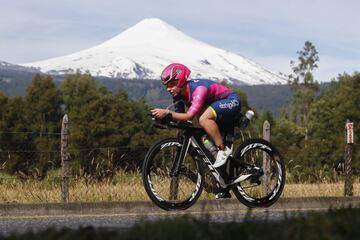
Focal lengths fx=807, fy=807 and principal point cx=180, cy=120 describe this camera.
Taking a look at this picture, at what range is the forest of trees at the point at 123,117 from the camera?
7706 cm

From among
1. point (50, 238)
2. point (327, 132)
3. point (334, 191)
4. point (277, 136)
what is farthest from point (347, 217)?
point (277, 136)

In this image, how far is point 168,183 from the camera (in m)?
9.45

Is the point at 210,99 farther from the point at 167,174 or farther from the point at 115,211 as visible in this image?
the point at 115,211

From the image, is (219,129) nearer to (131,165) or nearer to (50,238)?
(50,238)

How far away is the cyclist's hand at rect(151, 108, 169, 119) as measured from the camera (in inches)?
341

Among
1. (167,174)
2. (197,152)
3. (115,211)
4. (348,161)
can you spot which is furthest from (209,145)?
(348,161)

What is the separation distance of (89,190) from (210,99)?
422 cm

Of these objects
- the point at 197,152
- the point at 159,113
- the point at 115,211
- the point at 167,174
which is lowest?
the point at 115,211

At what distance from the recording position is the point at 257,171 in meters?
9.38

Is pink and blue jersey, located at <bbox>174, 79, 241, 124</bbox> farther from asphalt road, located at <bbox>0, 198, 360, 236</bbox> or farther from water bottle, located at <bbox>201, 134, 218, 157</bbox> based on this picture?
asphalt road, located at <bbox>0, 198, 360, 236</bbox>

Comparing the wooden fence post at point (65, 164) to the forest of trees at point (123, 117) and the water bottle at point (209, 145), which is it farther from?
the forest of trees at point (123, 117)

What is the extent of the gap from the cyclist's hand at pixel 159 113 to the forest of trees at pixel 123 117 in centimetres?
5112

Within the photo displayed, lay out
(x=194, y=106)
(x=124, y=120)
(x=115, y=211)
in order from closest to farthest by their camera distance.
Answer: (x=194, y=106) < (x=115, y=211) < (x=124, y=120)

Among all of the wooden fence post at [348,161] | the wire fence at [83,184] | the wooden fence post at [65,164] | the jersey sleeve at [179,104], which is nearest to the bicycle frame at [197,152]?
the jersey sleeve at [179,104]
